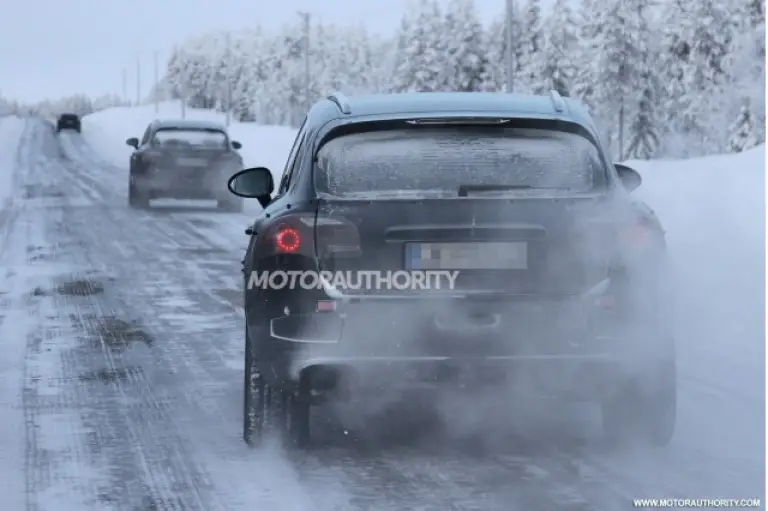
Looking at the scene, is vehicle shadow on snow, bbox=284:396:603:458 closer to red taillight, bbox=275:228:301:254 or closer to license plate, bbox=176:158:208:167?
red taillight, bbox=275:228:301:254

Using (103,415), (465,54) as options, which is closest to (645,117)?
(465,54)

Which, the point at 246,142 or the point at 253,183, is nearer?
the point at 253,183

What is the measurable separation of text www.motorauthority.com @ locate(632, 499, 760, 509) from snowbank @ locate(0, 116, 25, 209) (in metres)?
21.0

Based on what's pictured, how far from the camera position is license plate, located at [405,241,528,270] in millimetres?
5656

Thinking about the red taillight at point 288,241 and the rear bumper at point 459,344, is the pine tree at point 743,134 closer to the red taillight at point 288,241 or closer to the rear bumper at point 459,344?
the rear bumper at point 459,344

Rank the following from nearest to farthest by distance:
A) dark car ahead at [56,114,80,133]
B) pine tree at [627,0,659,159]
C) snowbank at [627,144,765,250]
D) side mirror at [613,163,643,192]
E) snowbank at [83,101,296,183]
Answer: side mirror at [613,163,643,192]
snowbank at [627,144,765,250]
snowbank at [83,101,296,183]
dark car ahead at [56,114,80,133]
pine tree at [627,0,659,159]

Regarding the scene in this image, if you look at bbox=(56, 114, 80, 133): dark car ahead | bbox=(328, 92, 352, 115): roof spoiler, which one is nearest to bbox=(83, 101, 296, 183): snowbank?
bbox=(56, 114, 80, 133): dark car ahead

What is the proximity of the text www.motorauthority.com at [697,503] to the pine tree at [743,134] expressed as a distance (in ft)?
228

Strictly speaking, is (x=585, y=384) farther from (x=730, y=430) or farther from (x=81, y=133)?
(x=81, y=133)

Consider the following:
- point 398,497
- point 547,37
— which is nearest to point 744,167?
point 398,497

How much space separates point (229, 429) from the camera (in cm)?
682

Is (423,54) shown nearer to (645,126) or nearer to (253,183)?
(645,126)

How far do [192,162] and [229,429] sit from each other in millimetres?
16920

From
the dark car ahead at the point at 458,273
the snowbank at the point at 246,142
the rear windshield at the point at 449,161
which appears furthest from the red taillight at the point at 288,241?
the snowbank at the point at 246,142
